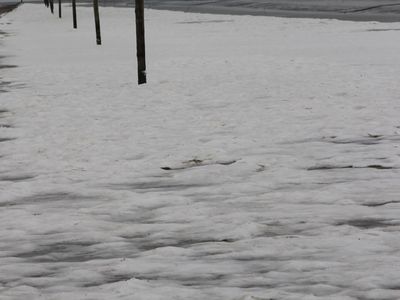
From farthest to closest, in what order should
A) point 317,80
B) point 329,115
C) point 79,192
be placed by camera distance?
point 317,80
point 329,115
point 79,192

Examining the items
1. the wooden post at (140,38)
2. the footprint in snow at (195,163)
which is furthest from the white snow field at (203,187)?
the wooden post at (140,38)

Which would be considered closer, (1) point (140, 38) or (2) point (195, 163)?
(2) point (195, 163)

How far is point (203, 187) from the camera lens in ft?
23.3

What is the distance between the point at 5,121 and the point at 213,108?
3.68 meters

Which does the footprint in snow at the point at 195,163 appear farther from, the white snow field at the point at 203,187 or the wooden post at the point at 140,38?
the wooden post at the point at 140,38

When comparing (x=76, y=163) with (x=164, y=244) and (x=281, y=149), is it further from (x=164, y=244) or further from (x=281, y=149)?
(x=164, y=244)

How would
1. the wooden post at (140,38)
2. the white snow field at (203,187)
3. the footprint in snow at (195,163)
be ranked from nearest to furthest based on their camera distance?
the white snow field at (203,187) < the footprint in snow at (195,163) < the wooden post at (140,38)

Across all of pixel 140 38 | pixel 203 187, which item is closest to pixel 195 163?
pixel 203 187

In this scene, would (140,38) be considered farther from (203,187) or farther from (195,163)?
(203,187)

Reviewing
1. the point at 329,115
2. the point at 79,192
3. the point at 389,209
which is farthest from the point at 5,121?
the point at 389,209

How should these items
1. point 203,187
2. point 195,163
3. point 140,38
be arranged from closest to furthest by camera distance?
point 203,187, point 195,163, point 140,38

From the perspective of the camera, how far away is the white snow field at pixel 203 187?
4.70 meters

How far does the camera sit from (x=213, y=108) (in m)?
12.0

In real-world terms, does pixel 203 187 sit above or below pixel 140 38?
below
